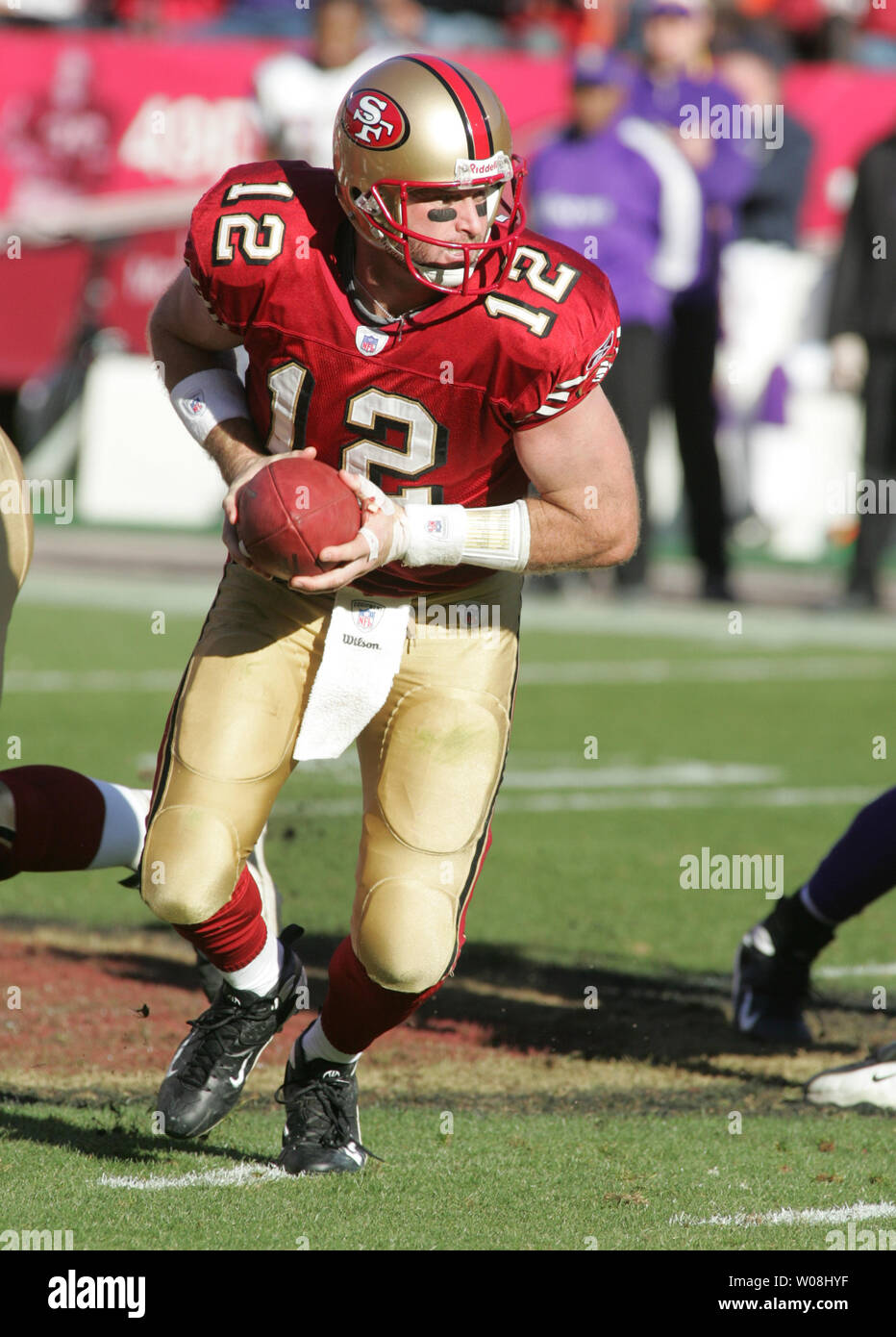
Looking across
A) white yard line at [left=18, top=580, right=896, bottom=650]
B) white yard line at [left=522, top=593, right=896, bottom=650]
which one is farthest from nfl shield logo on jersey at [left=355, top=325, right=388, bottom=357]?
white yard line at [left=522, top=593, right=896, bottom=650]

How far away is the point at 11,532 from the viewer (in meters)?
3.67

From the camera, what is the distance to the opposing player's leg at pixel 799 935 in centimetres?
443

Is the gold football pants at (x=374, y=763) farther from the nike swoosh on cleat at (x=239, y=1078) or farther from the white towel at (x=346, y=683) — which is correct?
the nike swoosh on cleat at (x=239, y=1078)

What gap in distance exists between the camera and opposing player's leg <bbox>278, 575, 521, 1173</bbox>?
3.56 metres

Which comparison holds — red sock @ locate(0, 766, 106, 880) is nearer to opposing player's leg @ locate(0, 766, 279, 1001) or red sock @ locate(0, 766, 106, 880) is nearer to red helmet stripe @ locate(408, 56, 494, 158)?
opposing player's leg @ locate(0, 766, 279, 1001)

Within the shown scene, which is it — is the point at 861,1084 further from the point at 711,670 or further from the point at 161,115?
the point at 161,115

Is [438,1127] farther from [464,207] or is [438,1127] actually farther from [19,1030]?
[464,207]

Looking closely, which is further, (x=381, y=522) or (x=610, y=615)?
(x=610, y=615)

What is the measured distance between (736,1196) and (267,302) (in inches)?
68.2

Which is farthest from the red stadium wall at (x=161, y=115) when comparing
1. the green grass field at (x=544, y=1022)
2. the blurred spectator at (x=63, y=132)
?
the green grass field at (x=544, y=1022)

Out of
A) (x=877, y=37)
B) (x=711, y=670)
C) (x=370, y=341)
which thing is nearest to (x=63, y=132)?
(x=877, y=37)

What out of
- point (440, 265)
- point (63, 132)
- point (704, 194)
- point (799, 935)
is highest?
point (63, 132)

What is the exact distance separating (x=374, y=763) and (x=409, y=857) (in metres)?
0.21

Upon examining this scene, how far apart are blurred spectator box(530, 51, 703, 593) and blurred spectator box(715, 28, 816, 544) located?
2.60 meters
